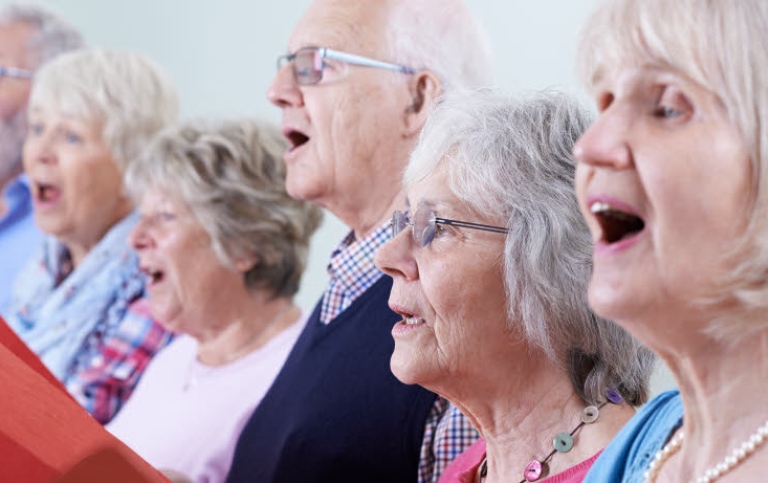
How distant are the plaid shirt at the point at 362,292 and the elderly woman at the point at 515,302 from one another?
0.78 ft

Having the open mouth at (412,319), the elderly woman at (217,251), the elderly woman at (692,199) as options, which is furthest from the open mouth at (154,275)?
the elderly woman at (692,199)

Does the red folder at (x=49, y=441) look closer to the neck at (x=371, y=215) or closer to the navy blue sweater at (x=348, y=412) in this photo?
the navy blue sweater at (x=348, y=412)

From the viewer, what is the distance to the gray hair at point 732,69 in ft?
2.56

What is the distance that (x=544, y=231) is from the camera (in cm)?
125

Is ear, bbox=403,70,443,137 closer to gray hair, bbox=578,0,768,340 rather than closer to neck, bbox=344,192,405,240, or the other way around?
neck, bbox=344,192,405,240

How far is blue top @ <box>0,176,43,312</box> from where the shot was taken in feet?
10.4

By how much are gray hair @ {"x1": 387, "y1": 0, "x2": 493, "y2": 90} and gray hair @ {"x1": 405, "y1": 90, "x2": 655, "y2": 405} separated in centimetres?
45

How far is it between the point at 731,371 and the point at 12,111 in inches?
110

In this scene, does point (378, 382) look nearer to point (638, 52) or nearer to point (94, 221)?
point (638, 52)

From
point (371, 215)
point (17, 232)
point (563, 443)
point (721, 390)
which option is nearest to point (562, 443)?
point (563, 443)

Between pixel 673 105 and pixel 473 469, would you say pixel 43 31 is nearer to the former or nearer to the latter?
pixel 473 469

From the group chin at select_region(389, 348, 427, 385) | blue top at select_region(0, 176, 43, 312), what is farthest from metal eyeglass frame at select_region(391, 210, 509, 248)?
blue top at select_region(0, 176, 43, 312)

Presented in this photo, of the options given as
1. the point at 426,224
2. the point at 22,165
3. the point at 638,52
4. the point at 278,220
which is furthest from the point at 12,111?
the point at 638,52

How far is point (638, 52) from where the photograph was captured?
2.72 ft
